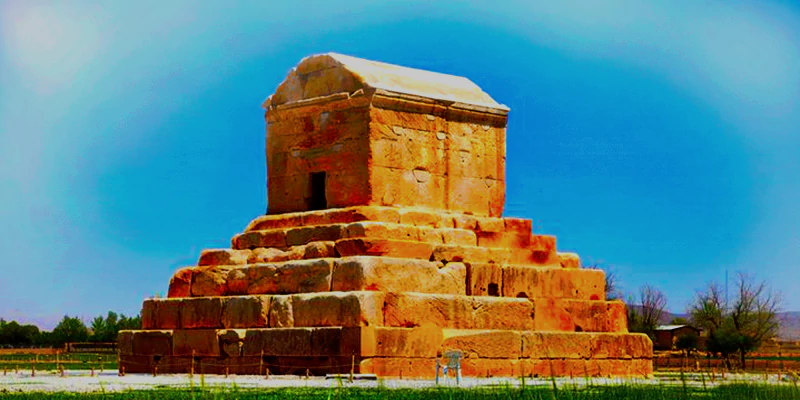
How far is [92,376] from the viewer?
2245 centimetres

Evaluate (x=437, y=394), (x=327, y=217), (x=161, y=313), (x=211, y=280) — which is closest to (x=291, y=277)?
(x=327, y=217)

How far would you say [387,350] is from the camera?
2192 cm

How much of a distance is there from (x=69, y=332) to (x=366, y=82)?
4584 centimetres

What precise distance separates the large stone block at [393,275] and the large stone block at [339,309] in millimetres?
384

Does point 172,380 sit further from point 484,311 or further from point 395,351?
point 484,311

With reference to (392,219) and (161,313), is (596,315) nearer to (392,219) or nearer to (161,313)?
(392,219)

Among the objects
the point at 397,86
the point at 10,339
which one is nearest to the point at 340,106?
the point at 397,86

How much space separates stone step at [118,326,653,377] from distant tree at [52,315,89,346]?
3930 cm

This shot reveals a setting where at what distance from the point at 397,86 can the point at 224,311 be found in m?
5.02

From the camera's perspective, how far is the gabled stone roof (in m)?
25.0

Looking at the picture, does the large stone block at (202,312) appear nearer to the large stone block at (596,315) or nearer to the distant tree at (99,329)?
the large stone block at (596,315)

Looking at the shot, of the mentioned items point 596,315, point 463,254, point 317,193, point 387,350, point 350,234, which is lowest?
point 387,350

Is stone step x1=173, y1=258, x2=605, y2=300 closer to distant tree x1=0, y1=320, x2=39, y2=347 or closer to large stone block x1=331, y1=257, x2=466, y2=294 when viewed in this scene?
large stone block x1=331, y1=257, x2=466, y2=294

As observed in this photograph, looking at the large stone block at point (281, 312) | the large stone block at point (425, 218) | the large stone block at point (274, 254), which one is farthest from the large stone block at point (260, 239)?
the large stone block at point (425, 218)
